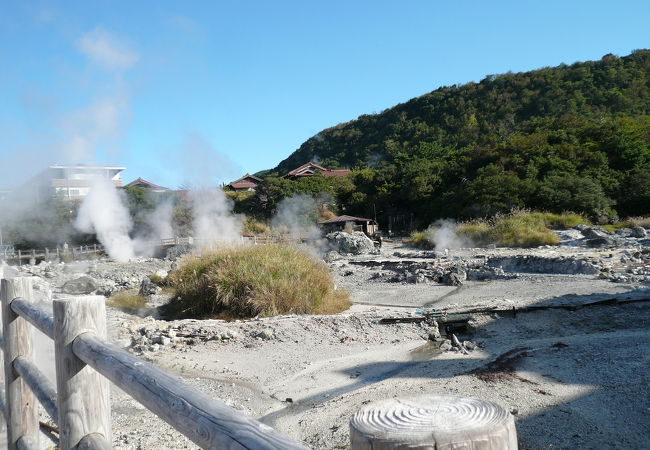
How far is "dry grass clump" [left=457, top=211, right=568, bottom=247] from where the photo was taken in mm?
20205

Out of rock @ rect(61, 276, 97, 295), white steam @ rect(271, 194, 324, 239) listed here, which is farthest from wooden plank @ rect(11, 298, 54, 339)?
white steam @ rect(271, 194, 324, 239)

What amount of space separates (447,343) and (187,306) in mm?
5061

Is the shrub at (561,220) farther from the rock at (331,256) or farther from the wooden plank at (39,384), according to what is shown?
the wooden plank at (39,384)

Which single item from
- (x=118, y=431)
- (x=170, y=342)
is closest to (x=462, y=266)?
(x=170, y=342)

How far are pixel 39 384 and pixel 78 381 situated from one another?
0.79 metres

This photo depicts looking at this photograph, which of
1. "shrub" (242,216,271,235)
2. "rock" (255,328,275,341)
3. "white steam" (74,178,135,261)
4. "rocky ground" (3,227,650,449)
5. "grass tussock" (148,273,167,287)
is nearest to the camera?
"rocky ground" (3,227,650,449)

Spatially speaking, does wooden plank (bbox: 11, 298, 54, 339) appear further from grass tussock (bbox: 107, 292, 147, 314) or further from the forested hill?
the forested hill

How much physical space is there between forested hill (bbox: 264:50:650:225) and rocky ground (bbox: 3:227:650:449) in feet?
48.8

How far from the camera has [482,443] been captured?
2.97 feet

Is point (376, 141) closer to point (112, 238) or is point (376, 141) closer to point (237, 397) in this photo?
point (112, 238)

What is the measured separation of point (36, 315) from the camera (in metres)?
2.60

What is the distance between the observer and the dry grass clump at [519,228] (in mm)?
20205

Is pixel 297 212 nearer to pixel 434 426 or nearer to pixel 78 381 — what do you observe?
pixel 78 381

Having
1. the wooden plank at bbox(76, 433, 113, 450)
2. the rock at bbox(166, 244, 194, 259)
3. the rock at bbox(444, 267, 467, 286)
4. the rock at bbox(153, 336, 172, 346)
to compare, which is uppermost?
the wooden plank at bbox(76, 433, 113, 450)
